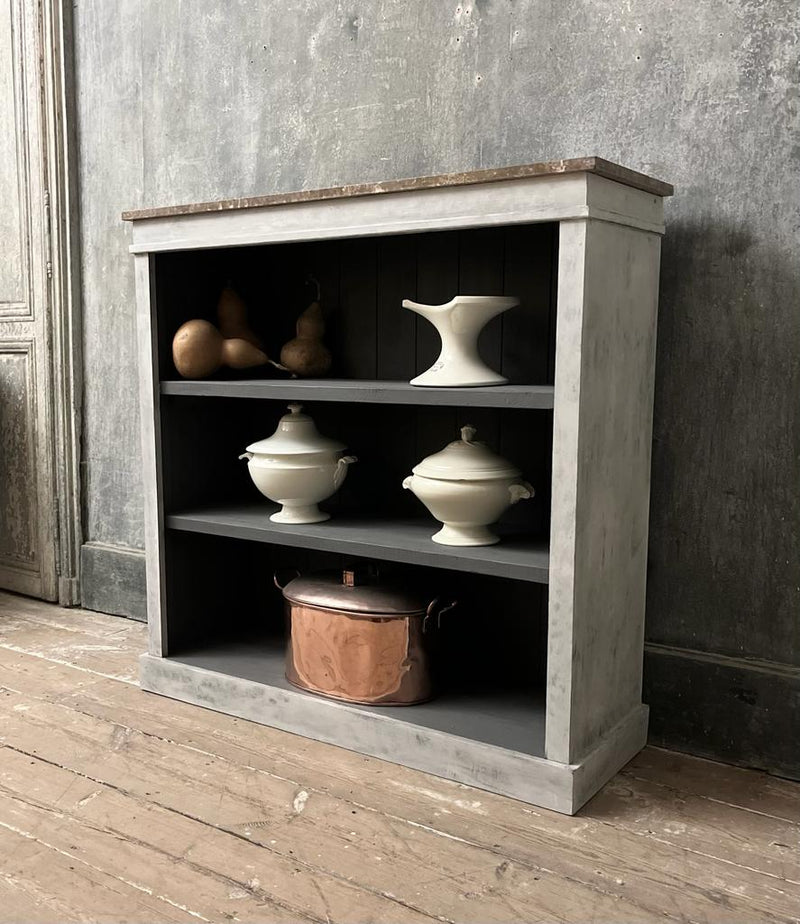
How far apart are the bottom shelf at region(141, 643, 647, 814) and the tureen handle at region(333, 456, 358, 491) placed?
524mm

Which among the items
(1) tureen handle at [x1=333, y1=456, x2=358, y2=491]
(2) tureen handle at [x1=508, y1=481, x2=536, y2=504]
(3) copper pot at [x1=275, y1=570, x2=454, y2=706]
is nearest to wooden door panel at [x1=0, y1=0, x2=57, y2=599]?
(1) tureen handle at [x1=333, y1=456, x2=358, y2=491]

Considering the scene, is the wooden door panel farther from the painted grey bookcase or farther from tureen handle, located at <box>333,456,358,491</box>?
tureen handle, located at <box>333,456,358,491</box>

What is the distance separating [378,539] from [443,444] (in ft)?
1.34

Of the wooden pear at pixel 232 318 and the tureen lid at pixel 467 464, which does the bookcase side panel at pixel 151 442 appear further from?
the tureen lid at pixel 467 464

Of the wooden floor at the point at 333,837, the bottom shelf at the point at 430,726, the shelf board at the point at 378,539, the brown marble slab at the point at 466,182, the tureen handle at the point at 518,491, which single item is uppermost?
the brown marble slab at the point at 466,182

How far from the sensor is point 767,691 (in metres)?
2.10

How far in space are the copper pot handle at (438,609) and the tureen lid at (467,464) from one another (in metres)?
0.30

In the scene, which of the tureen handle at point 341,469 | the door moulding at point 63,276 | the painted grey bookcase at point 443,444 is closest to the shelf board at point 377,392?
the painted grey bookcase at point 443,444

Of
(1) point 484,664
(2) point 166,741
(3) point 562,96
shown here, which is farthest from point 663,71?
(2) point 166,741

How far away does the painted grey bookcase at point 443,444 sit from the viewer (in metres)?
1.89

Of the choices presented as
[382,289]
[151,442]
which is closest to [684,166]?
[382,289]

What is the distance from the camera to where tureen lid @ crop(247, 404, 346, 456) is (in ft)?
7.79

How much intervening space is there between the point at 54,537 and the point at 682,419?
2.28 m

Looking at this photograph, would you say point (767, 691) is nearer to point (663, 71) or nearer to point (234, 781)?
point (234, 781)
